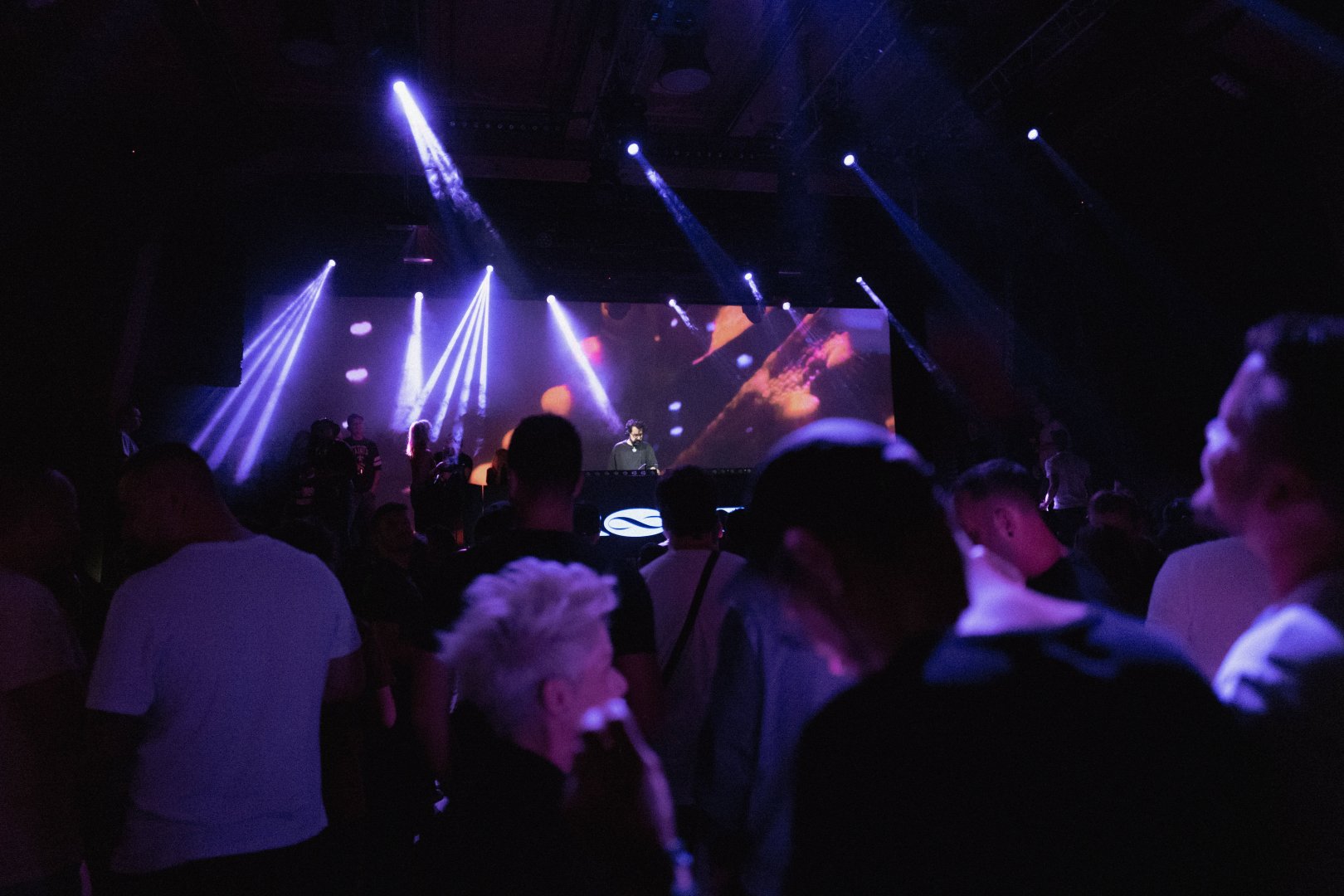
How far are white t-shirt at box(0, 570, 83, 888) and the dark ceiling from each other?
4.67 meters

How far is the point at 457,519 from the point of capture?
4887 mm

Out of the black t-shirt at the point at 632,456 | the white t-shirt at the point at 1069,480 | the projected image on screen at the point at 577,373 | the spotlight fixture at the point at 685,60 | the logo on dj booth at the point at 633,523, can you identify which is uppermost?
the spotlight fixture at the point at 685,60

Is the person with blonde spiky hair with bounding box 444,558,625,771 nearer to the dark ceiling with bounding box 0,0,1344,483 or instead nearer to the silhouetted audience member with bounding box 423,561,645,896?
the silhouetted audience member with bounding box 423,561,645,896

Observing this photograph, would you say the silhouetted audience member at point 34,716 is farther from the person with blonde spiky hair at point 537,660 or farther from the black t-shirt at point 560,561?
the person with blonde spiky hair at point 537,660

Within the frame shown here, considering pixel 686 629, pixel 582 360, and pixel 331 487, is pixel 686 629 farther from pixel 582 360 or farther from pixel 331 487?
pixel 582 360

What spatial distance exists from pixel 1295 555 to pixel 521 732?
1.07 metres

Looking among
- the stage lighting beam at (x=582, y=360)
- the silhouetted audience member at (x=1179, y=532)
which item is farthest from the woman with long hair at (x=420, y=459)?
the silhouetted audience member at (x=1179, y=532)

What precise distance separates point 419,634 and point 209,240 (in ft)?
25.7

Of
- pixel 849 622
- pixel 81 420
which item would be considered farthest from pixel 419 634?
pixel 81 420

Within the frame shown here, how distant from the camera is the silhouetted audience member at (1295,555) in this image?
0.91 metres

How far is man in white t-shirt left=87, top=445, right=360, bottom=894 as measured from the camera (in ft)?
6.01

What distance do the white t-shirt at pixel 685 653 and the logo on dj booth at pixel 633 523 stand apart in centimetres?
523

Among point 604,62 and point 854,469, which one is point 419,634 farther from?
point 604,62

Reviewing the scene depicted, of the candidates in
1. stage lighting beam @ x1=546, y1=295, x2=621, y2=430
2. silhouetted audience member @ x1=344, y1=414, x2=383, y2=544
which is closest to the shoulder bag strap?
silhouetted audience member @ x1=344, y1=414, x2=383, y2=544
